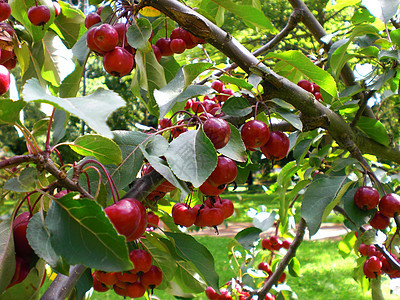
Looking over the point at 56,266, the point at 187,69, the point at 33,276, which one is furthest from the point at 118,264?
the point at 187,69

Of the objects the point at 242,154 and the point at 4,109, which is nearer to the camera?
the point at 4,109

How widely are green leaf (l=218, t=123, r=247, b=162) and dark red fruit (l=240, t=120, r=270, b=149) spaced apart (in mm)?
49

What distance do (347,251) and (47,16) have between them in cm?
203

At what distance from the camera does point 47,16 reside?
1.03 m

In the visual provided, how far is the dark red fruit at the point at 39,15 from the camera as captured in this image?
102 cm

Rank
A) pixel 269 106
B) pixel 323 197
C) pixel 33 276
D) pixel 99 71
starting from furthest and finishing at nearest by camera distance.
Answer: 1. pixel 99 71
2. pixel 323 197
3. pixel 269 106
4. pixel 33 276

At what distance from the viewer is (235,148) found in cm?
79

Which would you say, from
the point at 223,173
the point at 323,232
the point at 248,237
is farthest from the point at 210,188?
the point at 323,232

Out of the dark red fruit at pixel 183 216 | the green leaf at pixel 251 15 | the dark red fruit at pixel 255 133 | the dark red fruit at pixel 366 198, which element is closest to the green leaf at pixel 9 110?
the dark red fruit at pixel 255 133

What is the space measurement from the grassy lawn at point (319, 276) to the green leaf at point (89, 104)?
3701 mm

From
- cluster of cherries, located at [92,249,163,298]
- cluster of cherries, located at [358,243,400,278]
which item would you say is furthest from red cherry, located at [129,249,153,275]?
cluster of cherries, located at [358,243,400,278]

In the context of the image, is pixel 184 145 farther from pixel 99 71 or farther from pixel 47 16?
pixel 99 71

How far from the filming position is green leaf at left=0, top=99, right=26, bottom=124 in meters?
0.59

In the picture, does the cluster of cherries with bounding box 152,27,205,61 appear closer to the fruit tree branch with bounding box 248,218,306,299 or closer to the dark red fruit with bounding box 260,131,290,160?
the dark red fruit with bounding box 260,131,290,160
